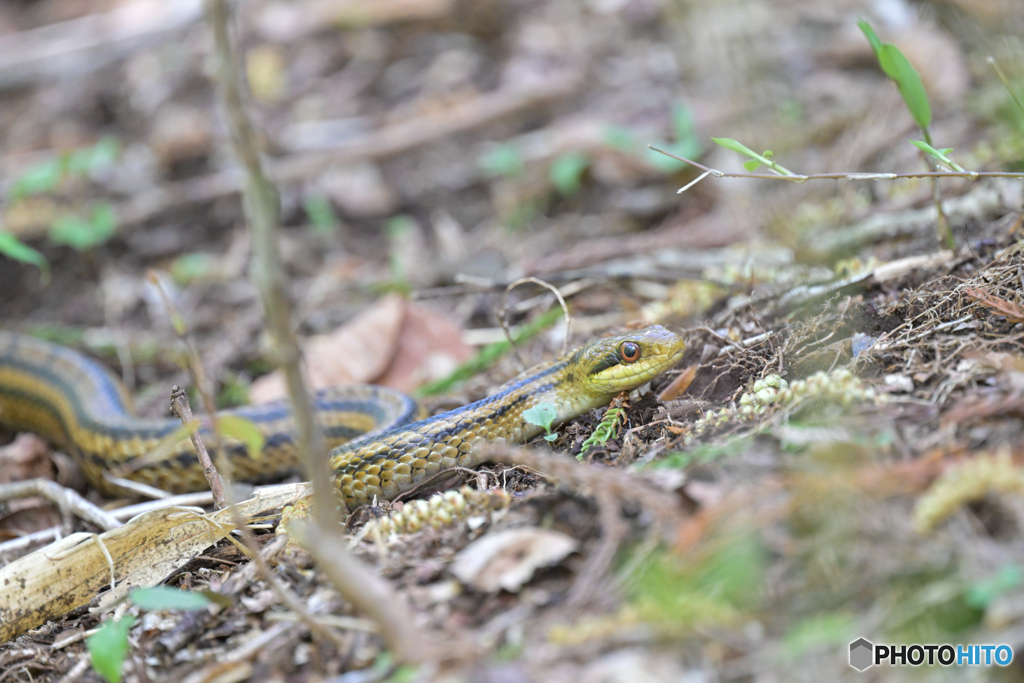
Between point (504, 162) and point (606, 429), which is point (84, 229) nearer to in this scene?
point (504, 162)

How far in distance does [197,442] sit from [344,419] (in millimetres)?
2184

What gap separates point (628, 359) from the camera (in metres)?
4.40

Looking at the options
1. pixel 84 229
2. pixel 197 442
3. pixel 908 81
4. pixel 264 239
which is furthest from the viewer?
pixel 84 229

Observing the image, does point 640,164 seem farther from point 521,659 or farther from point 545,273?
point 521,659

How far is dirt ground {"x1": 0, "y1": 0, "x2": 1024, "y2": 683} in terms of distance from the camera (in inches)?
94.3

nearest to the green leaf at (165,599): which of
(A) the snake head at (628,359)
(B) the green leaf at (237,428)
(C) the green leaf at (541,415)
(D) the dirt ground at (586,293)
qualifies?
(D) the dirt ground at (586,293)

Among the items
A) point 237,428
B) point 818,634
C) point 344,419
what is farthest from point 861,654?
point 344,419

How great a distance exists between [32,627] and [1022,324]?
4.73 metres

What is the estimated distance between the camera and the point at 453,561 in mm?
2961

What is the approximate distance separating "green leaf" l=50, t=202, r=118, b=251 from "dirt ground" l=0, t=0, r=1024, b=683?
1.8 inches

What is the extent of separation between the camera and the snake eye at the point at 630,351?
4371mm

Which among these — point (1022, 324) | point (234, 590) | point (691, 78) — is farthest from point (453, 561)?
point (691, 78)

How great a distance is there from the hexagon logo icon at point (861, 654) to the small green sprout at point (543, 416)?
78.8 inches

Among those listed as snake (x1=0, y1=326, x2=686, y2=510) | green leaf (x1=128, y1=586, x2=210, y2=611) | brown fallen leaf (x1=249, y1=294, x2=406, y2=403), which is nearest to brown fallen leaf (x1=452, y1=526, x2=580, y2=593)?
snake (x1=0, y1=326, x2=686, y2=510)
